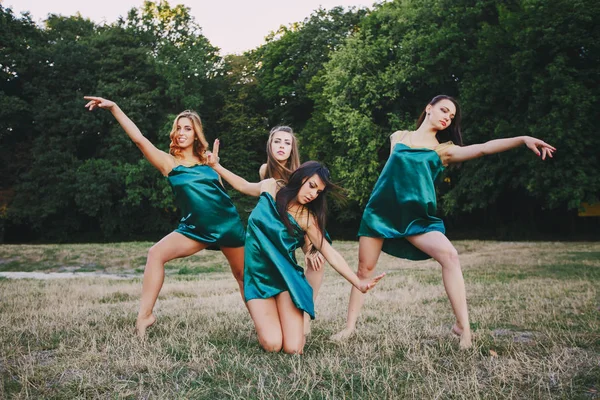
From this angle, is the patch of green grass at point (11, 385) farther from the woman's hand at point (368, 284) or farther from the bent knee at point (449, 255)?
the bent knee at point (449, 255)

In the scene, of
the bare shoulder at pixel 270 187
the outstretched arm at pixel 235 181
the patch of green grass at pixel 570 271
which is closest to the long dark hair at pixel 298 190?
the bare shoulder at pixel 270 187

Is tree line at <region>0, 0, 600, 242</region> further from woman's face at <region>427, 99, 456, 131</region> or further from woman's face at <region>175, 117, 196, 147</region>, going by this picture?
woman's face at <region>175, 117, 196, 147</region>

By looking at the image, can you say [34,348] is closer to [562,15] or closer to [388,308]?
[388,308]

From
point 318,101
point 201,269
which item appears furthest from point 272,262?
point 318,101

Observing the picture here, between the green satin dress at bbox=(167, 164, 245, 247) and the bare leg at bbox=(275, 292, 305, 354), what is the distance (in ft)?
3.60

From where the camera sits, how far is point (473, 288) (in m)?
8.59

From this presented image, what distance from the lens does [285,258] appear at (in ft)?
14.5

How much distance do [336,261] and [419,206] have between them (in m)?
0.99

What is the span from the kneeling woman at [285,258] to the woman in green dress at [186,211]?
0.71 meters

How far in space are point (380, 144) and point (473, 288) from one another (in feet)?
65.2

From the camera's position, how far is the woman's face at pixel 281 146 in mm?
5379

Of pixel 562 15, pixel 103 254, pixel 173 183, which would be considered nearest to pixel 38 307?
pixel 173 183

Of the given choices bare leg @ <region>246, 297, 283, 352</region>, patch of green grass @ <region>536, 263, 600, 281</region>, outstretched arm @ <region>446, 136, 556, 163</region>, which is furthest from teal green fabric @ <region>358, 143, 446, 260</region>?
patch of green grass @ <region>536, 263, 600, 281</region>

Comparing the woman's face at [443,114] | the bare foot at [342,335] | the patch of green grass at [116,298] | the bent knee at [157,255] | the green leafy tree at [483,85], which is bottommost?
the patch of green grass at [116,298]
